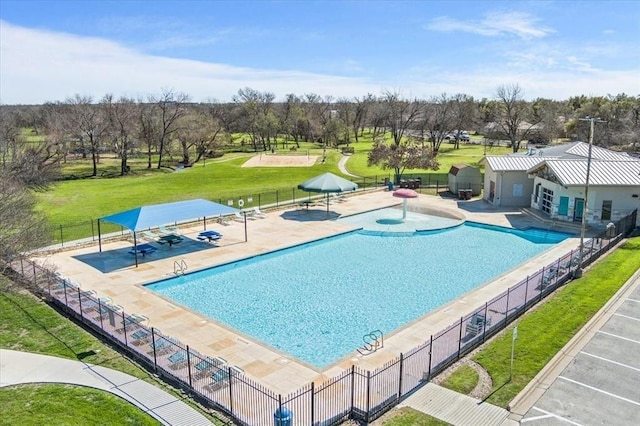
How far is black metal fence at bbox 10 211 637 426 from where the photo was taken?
1237 cm

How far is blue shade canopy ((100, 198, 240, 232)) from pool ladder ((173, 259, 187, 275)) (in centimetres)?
222

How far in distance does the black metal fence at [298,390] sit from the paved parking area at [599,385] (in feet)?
9.17

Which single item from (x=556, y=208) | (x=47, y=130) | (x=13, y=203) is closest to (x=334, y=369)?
(x=13, y=203)

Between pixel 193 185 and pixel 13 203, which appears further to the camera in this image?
pixel 193 185

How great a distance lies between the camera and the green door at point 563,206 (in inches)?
1348

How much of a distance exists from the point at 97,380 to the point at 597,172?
33.2 metres

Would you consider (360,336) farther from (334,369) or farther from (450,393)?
(450,393)

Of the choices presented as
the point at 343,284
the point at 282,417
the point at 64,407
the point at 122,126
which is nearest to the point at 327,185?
the point at 343,284

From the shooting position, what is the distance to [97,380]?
555 inches

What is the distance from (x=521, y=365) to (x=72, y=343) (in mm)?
14662

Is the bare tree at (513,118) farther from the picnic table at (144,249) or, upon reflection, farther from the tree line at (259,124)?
the picnic table at (144,249)

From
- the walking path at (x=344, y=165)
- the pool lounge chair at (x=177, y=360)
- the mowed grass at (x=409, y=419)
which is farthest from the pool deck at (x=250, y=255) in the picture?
A: the walking path at (x=344, y=165)

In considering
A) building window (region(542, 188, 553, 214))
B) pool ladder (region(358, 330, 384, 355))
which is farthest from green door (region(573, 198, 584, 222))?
pool ladder (region(358, 330, 384, 355))

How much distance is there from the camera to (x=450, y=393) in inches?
526
